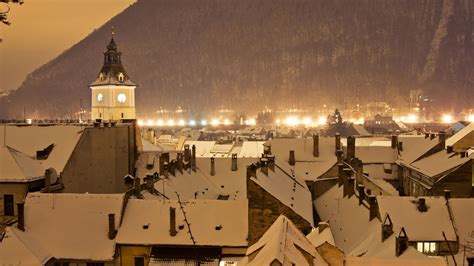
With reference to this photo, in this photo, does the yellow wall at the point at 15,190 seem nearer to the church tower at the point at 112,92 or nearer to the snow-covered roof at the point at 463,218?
the snow-covered roof at the point at 463,218

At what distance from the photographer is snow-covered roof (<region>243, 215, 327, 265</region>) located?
973 inches

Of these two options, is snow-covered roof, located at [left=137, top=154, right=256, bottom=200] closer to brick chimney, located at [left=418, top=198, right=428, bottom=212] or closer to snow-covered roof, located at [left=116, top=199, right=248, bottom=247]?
snow-covered roof, located at [left=116, top=199, right=248, bottom=247]

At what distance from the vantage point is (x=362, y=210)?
44.7 meters

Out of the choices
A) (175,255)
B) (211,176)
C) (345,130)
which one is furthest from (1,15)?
(345,130)

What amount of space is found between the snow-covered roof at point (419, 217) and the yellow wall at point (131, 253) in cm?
1490

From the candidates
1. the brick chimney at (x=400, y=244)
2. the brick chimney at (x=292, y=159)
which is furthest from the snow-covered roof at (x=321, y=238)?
the brick chimney at (x=292, y=159)

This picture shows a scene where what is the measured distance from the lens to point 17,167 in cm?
4719

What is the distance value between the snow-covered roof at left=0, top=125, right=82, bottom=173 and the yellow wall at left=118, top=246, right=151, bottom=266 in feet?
49.3

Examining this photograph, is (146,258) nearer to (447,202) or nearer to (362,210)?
(362,210)

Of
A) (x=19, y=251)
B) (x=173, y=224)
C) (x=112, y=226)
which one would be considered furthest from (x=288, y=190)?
(x=19, y=251)

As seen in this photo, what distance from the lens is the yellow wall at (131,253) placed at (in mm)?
38719

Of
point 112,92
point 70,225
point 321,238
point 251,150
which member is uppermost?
point 112,92

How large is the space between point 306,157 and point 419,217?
26937mm

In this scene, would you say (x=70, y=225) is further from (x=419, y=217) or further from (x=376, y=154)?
(x=376, y=154)
